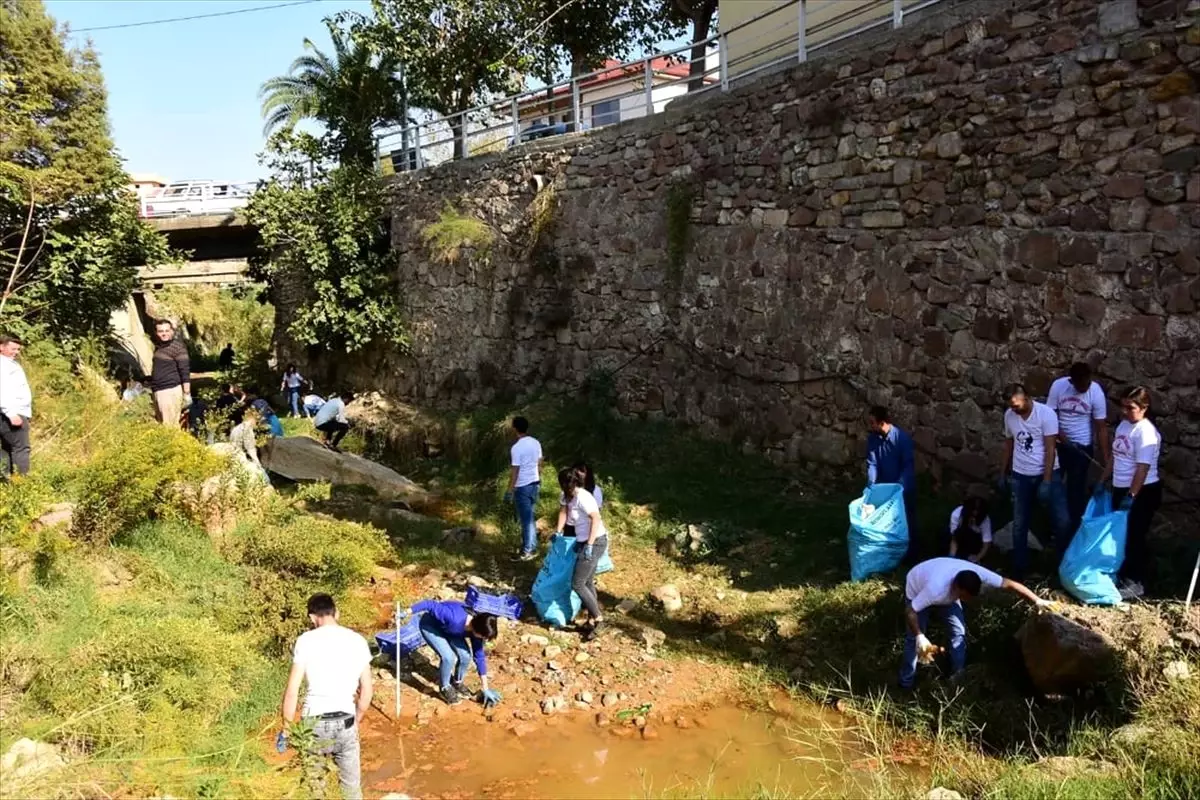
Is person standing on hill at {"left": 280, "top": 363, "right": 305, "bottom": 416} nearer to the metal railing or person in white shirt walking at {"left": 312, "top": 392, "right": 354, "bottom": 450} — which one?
person in white shirt walking at {"left": 312, "top": 392, "right": 354, "bottom": 450}

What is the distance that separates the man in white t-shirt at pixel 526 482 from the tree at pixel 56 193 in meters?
9.42

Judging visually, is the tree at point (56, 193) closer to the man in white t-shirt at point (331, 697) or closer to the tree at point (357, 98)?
the tree at point (357, 98)

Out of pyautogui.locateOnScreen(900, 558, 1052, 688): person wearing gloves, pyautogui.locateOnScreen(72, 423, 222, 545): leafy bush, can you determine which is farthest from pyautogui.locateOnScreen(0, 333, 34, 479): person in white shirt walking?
pyautogui.locateOnScreen(900, 558, 1052, 688): person wearing gloves

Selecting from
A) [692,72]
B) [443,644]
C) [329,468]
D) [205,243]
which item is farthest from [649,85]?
[205,243]

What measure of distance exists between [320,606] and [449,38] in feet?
49.3

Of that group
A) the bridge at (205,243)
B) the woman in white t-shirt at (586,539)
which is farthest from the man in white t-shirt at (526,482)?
the bridge at (205,243)

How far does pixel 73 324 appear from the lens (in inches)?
576

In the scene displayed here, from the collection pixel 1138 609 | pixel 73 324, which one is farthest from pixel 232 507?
pixel 73 324

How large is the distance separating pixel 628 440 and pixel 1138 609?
623cm

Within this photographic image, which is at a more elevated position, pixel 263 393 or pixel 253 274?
pixel 253 274

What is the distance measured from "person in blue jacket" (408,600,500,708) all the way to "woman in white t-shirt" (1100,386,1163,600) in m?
4.27

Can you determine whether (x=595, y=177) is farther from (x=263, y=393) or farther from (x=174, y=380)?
(x=263, y=393)

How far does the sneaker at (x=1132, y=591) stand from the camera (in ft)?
18.7

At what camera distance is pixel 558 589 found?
24.3 feet
